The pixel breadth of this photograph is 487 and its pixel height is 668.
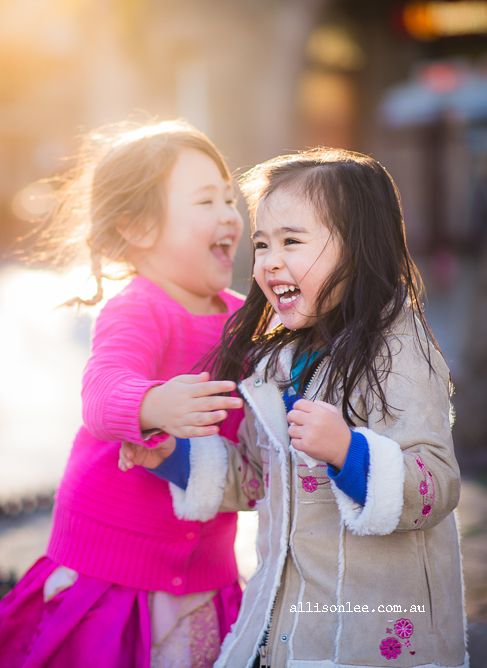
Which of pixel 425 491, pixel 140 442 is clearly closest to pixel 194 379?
pixel 140 442

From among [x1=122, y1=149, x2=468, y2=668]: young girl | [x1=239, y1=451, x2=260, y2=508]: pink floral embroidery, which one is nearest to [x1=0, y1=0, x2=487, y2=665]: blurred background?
[x1=239, y1=451, x2=260, y2=508]: pink floral embroidery

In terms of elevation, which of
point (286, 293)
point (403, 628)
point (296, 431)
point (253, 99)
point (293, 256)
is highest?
point (293, 256)

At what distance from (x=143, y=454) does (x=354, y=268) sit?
2.09ft

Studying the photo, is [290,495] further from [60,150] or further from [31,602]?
[60,150]

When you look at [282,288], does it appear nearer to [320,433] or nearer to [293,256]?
[293,256]

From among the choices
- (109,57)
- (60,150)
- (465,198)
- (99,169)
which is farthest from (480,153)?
(99,169)

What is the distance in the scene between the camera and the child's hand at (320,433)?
4.18 ft

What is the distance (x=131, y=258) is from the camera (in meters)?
1.97

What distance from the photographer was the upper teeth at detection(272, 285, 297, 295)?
1.54 meters

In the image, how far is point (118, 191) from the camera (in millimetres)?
1895

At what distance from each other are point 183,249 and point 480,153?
511 inches

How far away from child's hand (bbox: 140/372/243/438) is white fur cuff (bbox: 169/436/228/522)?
34 cm

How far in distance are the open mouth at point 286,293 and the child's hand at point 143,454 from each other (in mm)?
414

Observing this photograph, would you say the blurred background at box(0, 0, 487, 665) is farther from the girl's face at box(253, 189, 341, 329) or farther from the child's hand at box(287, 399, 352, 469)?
the child's hand at box(287, 399, 352, 469)
